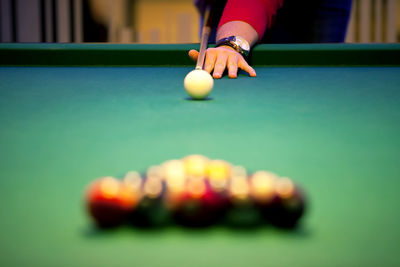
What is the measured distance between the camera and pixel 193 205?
0.59 metres

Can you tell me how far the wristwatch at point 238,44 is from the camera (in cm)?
240

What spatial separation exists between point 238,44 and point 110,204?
1913 mm

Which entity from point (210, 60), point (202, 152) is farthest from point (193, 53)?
point (202, 152)

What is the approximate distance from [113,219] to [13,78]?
5.70 feet

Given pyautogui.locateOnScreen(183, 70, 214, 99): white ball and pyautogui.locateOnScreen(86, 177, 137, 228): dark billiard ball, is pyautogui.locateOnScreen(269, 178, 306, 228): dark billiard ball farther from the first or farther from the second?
pyautogui.locateOnScreen(183, 70, 214, 99): white ball

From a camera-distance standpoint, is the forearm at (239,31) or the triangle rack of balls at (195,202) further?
the forearm at (239,31)

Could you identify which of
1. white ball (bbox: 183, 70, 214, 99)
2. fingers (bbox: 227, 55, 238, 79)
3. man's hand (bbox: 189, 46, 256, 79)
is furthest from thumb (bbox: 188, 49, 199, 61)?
white ball (bbox: 183, 70, 214, 99)

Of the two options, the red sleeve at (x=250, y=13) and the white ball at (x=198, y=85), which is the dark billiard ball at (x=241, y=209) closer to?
the white ball at (x=198, y=85)

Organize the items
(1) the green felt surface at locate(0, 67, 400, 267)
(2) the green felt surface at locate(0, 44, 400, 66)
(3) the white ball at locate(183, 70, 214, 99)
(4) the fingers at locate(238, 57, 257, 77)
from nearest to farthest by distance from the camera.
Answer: (1) the green felt surface at locate(0, 67, 400, 267) → (3) the white ball at locate(183, 70, 214, 99) → (4) the fingers at locate(238, 57, 257, 77) → (2) the green felt surface at locate(0, 44, 400, 66)

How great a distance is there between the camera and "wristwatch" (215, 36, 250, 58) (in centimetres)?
240

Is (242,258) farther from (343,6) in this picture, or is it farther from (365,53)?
(343,6)

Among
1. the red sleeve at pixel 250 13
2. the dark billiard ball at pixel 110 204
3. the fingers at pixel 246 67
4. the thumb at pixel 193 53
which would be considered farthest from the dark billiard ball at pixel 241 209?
the red sleeve at pixel 250 13

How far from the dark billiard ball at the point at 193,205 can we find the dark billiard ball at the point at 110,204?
0.05 meters

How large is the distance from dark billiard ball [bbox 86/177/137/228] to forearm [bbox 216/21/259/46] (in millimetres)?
2010
